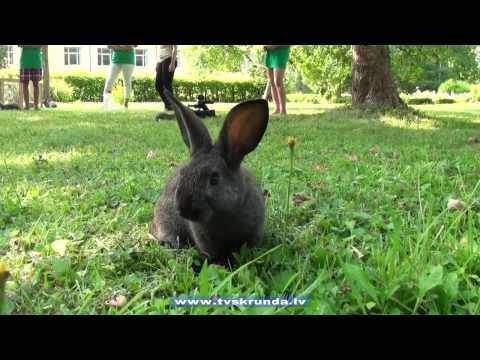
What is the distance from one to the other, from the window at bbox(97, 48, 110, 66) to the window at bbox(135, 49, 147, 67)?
0.50ft

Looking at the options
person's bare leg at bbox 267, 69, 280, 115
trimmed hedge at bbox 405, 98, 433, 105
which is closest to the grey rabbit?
person's bare leg at bbox 267, 69, 280, 115

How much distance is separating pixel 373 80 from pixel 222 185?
6763 millimetres

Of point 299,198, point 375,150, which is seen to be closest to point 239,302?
point 299,198

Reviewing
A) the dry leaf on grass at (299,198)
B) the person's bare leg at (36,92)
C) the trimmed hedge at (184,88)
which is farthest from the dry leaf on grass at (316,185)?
the person's bare leg at (36,92)

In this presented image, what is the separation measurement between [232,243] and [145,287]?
0.50 m

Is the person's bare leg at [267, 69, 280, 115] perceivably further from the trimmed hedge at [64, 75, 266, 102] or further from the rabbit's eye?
the rabbit's eye

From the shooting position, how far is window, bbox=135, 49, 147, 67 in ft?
8.68

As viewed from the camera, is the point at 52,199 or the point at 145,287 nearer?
the point at 145,287

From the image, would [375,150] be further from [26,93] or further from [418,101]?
[26,93]

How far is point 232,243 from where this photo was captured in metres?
2.33

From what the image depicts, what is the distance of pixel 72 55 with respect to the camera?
7.90 ft
